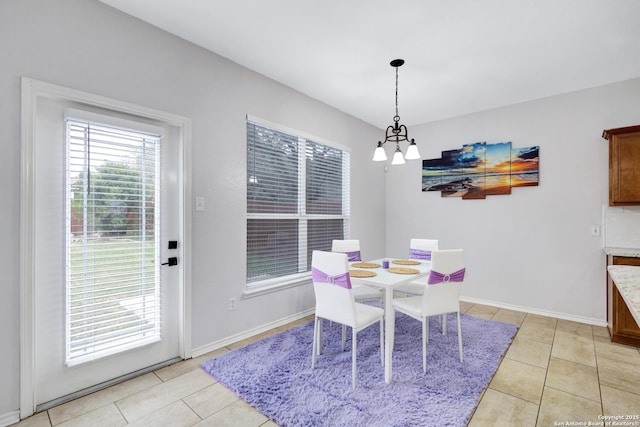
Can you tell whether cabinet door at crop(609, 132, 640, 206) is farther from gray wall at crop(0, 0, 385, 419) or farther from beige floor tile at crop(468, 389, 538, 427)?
gray wall at crop(0, 0, 385, 419)

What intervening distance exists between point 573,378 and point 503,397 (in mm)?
712

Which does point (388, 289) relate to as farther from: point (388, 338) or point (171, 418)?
point (171, 418)

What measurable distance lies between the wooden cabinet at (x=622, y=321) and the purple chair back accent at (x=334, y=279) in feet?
9.01

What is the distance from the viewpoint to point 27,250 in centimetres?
176

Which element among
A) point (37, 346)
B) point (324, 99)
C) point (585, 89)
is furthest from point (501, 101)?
point (37, 346)

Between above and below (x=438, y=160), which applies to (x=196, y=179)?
below

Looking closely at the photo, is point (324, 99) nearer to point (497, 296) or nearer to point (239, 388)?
point (239, 388)

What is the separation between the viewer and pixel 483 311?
3773 mm

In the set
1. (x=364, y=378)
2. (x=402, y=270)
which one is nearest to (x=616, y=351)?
(x=402, y=270)

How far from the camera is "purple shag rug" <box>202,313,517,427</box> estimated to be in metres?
1.81

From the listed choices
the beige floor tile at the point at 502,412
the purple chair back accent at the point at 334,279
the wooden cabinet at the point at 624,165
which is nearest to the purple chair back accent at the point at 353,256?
the purple chair back accent at the point at 334,279

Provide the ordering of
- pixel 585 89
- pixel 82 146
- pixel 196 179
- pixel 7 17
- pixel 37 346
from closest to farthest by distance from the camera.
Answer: pixel 7 17
pixel 37 346
pixel 82 146
pixel 196 179
pixel 585 89

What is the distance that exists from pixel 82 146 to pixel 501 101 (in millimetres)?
4444

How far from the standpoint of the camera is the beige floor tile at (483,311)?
362 cm
